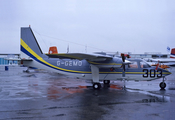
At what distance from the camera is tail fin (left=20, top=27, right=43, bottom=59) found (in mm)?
16672

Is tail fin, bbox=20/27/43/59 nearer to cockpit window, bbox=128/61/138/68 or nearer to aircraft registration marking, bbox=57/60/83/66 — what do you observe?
aircraft registration marking, bbox=57/60/83/66

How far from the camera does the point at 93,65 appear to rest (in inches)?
592

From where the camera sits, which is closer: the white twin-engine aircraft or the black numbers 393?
the white twin-engine aircraft

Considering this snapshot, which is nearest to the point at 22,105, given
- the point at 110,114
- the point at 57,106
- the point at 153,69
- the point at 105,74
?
the point at 57,106

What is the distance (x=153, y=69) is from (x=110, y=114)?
873cm

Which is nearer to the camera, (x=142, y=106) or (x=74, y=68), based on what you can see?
(x=142, y=106)

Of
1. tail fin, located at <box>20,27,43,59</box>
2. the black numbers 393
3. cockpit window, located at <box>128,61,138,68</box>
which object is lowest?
the black numbers 393

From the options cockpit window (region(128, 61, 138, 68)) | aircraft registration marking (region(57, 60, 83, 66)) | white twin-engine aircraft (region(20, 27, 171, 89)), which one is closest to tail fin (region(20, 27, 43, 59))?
white twin-engine aircraft (region(20, 27, 171, 89))

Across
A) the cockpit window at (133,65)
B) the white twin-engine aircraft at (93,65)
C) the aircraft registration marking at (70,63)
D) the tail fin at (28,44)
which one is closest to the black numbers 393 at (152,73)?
the white twin-engine aircraft at (93,65)

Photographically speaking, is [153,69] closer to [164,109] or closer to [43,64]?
[164,109]

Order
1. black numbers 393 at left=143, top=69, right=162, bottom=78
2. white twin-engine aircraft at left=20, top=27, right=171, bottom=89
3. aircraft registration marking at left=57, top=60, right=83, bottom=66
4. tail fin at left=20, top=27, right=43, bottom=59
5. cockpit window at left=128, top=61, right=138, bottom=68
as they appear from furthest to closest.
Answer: tail fin at left=20, top=27, right=43, bottom=59 → aircraft registration marking at left=57, top=60, right=83, bottom=66 → cockpit window at left=128, top=61, right=138, bottom=68 → black numbers 393 at left=143, top=69, right=162, bottom=78 → white twin-engine aircraft at left=20, top=27, right=171, bottom=89

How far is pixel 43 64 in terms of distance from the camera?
16.4 metres

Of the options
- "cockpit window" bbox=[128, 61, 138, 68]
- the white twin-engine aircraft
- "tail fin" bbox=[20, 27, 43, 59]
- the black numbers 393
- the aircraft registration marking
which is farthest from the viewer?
"tail fin" bbox=[20, 27, 43, 59]

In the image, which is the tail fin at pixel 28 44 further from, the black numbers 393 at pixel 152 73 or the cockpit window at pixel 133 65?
the black numbers 393 at pixel 152 73
